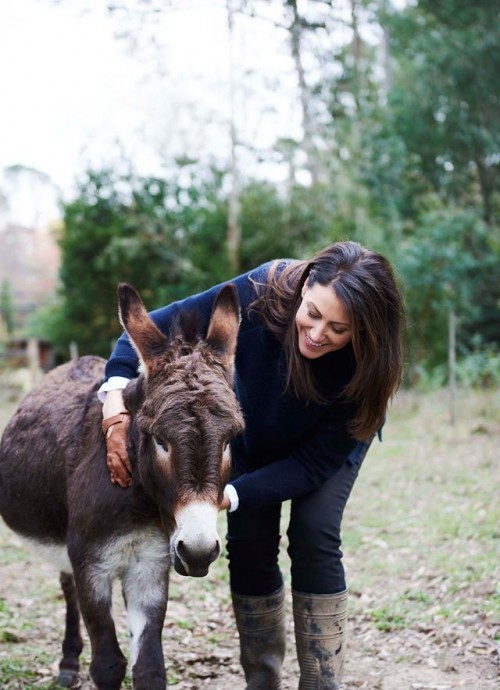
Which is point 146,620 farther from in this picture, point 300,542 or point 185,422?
point 185,422

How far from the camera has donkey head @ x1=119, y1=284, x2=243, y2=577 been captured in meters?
2.33

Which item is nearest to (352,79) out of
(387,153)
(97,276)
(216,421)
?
(387,153)

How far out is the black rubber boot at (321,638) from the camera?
3.04 metres

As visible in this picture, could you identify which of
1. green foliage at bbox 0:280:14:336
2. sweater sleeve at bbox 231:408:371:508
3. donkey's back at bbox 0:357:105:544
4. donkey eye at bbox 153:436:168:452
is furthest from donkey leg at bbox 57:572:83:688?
green foliage at bbox 0:280:14:336

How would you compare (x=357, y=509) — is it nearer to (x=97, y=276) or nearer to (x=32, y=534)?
(x=32, y=534)

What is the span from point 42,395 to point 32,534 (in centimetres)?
74

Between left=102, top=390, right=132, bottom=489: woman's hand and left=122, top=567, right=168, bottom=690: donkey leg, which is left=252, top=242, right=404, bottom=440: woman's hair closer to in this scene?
left=102, top=390, right=132, bottom=489: woman's hand

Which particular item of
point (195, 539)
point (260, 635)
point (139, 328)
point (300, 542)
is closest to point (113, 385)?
point (139, 328)

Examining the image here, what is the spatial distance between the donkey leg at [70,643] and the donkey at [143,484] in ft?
1.74

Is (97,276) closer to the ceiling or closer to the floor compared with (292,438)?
closer to the ceiling

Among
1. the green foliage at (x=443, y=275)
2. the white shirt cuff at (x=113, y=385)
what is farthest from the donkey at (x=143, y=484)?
the green foliage at (x=443, y=275)

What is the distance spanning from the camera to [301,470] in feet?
9.89

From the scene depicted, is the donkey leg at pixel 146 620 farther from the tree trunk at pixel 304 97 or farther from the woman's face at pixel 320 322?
the tree trunk at pixel 304 97

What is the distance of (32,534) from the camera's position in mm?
3574
